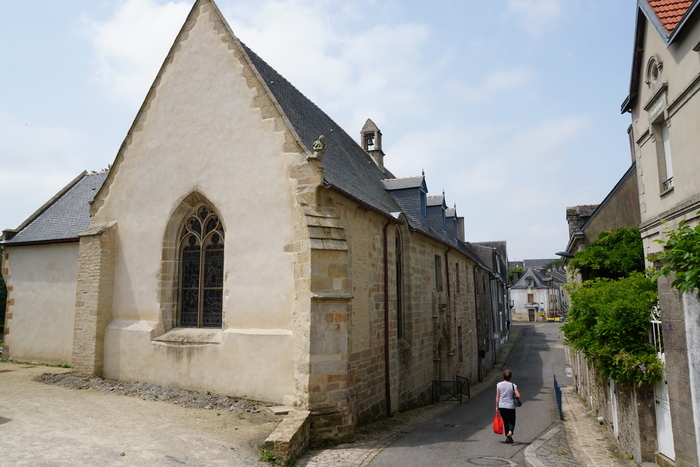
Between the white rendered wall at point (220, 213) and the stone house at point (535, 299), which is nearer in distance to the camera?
the white rendered wall at point (220, 213)

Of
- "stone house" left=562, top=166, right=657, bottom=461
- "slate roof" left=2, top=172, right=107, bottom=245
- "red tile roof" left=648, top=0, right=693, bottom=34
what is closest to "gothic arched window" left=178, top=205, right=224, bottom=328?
"slate roof" left=2, top=172, right=107, bottom=245

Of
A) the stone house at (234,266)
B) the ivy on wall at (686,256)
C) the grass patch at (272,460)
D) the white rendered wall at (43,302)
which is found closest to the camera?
the ivy on wall at (686,256)

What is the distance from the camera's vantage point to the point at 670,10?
748cm

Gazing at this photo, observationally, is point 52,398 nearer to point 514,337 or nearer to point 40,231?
point 40,231

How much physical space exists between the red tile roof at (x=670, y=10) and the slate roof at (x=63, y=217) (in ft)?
49.5

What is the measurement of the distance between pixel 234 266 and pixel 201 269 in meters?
1.30

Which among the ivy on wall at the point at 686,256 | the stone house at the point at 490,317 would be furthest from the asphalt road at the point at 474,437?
the stone house at the point at 490,317

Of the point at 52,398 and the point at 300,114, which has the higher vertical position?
the point at 300,114

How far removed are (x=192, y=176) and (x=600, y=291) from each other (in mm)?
8932

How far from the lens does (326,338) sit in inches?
338

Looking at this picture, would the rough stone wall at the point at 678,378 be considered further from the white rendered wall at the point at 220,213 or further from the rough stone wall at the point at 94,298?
the rough stone wall at the point at 94,298

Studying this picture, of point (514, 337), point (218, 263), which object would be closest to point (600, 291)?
point (218, 263)

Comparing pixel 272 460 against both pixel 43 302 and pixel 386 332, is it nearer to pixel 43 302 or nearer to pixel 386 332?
pixel 386 332

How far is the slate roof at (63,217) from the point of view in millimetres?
14828
